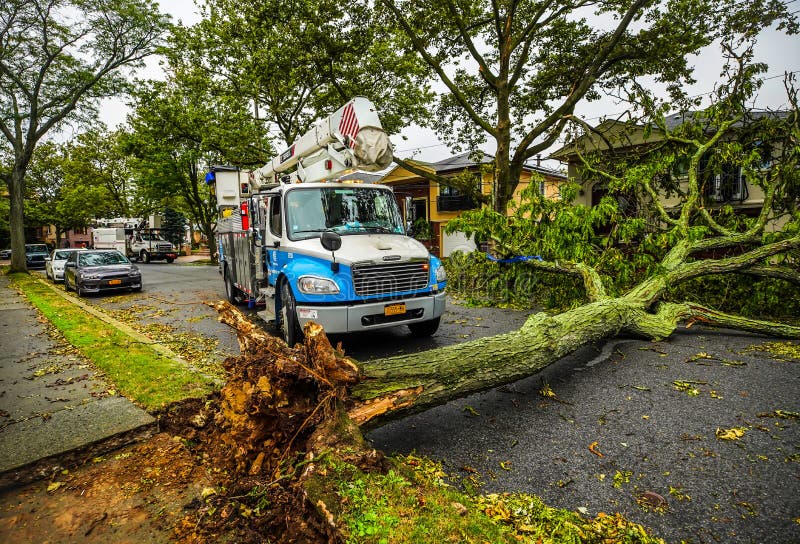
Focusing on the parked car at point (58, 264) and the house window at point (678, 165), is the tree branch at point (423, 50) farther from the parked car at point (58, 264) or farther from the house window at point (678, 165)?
the parked car at point (58, 264)

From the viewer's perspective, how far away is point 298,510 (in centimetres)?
227

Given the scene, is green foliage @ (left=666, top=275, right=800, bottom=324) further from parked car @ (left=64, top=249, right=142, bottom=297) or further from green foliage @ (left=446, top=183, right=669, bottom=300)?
parked car @ (left=64, top=249, right=142, bottom=297)

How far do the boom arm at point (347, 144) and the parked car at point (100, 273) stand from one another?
29.2 feet

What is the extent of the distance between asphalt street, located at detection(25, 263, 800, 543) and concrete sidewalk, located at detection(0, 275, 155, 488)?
2.29 metres

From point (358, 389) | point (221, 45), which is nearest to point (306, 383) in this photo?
point (358, 389)

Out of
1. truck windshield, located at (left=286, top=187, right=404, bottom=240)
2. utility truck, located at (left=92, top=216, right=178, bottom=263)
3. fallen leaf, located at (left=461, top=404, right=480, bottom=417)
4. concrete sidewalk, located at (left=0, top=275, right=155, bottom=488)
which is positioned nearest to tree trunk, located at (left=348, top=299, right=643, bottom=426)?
fallen leaf, located at (left=461, top=404, right=480, bottom=417)

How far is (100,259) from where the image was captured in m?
13.6

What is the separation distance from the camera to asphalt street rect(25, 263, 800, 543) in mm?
2566

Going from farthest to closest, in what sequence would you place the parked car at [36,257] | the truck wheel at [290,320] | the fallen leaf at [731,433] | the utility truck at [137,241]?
the utility truck at [137,241], the parked car at [36,257], the truck wheel at [290,320], the fallen leaf at [731,433]

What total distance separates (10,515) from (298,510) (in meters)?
1.96

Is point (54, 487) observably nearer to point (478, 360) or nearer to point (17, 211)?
point (478, 360)

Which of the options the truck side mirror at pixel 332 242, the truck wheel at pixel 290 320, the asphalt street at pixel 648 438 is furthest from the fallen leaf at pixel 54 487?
the truck side mirror at pixel 332 242

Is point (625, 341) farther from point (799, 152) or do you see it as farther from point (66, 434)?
point (66, 434)

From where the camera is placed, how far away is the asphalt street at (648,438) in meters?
2.57
